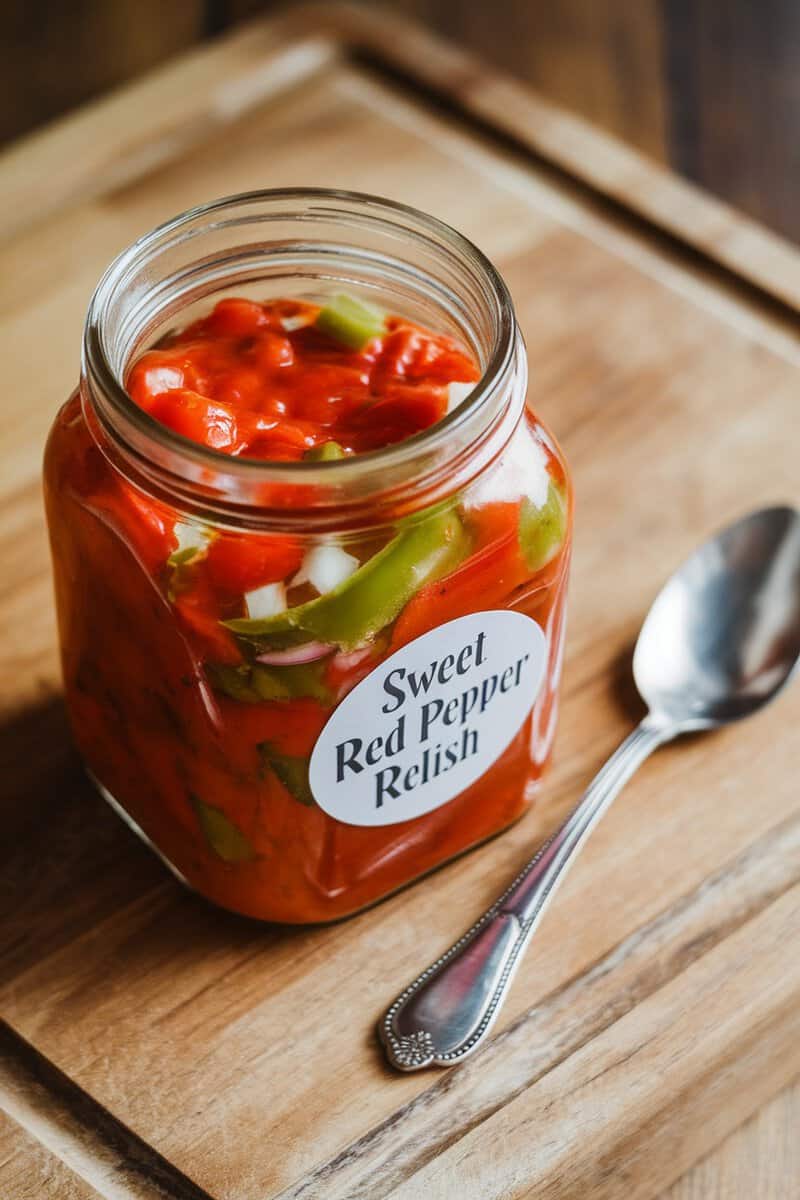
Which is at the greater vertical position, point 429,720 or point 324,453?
point 324,453

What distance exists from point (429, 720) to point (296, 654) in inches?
5.2

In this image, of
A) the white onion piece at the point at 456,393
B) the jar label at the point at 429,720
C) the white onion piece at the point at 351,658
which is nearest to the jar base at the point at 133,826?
the jar label at the point at 429,720

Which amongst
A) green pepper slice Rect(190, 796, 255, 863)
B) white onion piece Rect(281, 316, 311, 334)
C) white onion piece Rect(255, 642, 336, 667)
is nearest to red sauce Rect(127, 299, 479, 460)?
white onion piece Rect(281, 316, 311, 334)

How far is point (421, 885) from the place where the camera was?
3.72ft

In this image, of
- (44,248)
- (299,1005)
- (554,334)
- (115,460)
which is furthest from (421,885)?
(44,248)

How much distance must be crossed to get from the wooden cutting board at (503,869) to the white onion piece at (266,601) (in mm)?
322

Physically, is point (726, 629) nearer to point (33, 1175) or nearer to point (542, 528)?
point (542, 528)

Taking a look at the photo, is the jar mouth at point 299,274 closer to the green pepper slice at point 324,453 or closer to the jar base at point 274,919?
the green pepper slice at point 324,453

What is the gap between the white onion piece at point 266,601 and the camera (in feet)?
2.89

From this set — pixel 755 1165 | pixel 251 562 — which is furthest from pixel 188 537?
pixel 755 1165

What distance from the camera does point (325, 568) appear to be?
35.1 inches

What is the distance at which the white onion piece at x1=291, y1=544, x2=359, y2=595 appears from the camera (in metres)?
0.89

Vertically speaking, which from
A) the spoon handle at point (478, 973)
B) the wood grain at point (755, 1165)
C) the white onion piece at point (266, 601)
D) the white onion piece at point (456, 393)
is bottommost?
the wood grain at point (755, 1165)

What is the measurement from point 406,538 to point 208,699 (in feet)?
0.49
